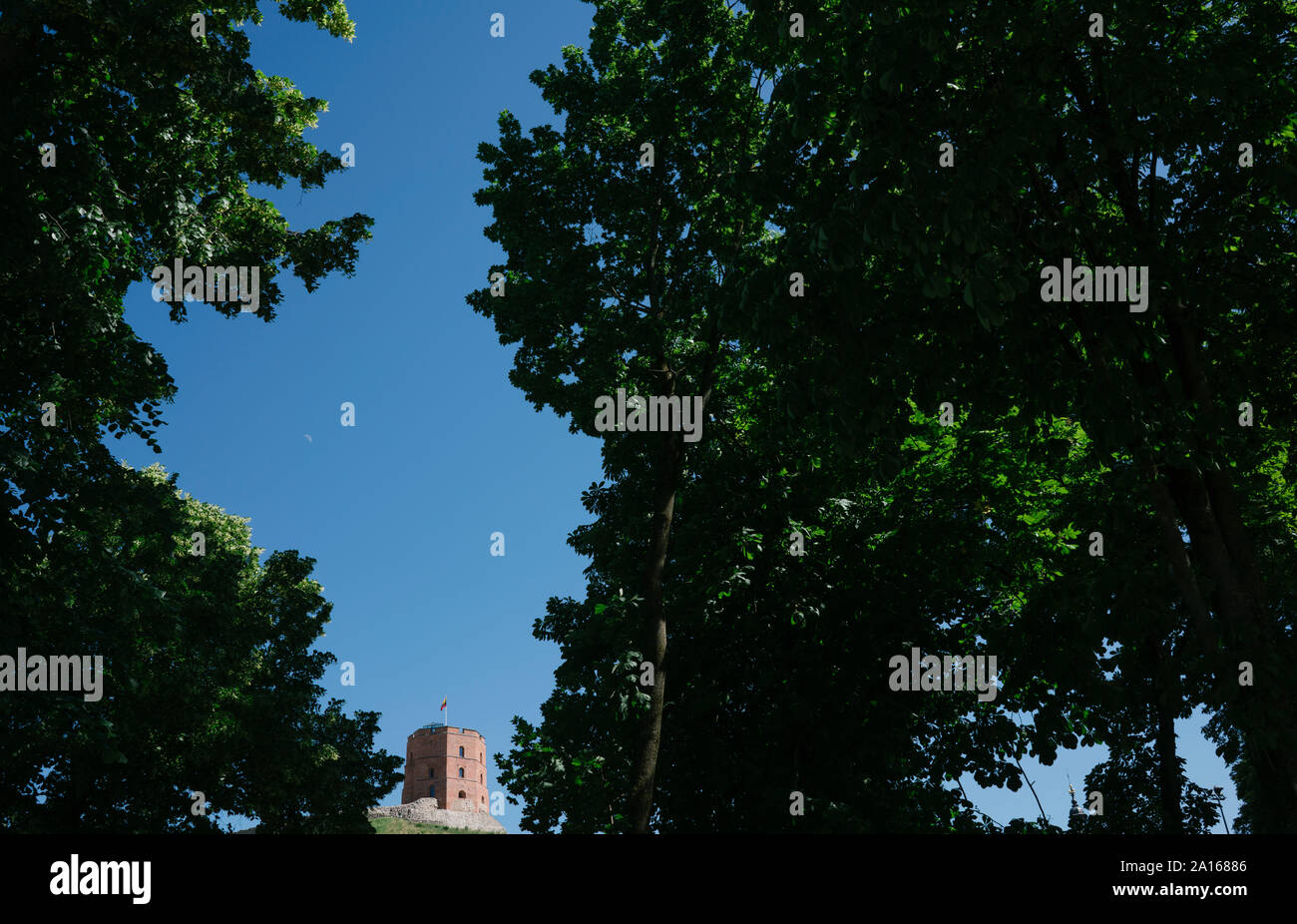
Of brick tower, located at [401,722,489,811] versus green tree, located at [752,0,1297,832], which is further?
brick tower, located at [401,722,489,811]

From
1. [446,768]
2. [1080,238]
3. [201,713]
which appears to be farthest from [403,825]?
[1080,238]

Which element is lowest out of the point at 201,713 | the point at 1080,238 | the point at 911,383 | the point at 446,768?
the point at 446,768

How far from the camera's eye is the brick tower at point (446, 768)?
10031 cm

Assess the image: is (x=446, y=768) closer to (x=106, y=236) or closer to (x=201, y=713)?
(x=201, y=713)

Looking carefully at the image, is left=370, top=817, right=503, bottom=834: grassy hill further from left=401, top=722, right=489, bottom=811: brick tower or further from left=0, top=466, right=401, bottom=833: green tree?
Answer: left=0, top=466, right=401, bottom=833: green tree

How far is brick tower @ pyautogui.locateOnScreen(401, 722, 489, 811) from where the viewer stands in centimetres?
10031

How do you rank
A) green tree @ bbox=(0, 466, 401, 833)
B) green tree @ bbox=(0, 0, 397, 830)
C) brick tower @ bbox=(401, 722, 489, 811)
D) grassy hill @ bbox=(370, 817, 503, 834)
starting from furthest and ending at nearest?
brick tower @ bbox=(401, 722, 489, 811)
grassy hill @ bbox=(370, 817, 503, 834)
green tree @ bbox=(0, 466, 401, 833)
green tree @ bbox=(0, 0, 397, 830)

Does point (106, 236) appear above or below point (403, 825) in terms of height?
above

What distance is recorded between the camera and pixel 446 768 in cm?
10062

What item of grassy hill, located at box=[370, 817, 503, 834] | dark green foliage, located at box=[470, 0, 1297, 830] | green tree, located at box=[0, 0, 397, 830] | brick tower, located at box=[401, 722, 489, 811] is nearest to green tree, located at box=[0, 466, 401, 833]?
green tree, located at box=[0, 0, 397, 830]

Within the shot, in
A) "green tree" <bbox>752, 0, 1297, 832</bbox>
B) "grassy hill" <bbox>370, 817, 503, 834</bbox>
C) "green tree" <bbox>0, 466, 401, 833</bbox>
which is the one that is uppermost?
"green tree" <bbox>752, 0, 1297, 832</bbox>

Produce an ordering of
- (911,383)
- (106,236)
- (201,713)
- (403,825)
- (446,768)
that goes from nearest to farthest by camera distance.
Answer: (911,383) → (106,236) → (201,713) → (403,825) → (446,768)

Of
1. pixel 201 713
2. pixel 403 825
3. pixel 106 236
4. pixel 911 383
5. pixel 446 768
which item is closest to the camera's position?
pixel 911 383

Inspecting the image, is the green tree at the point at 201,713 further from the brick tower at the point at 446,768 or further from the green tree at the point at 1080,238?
the brick tower at the point at 446,768
